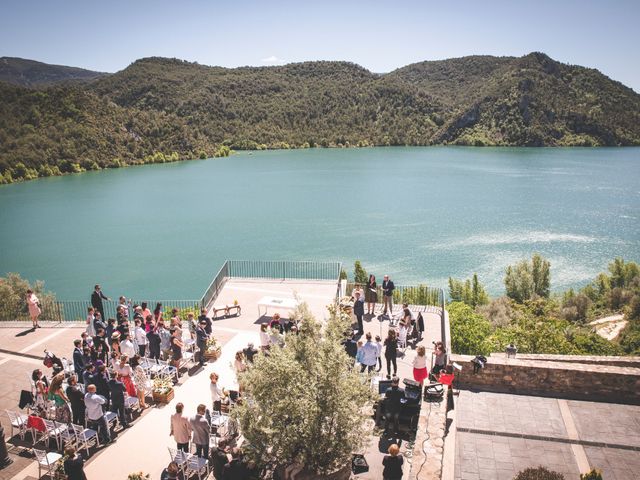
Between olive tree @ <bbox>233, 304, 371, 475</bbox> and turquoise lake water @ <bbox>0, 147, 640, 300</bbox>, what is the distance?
29055 millimetres

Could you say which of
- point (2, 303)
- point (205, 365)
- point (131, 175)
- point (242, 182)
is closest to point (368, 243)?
point (2, 303)

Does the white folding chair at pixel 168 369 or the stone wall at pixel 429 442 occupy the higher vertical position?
the stone wall at pixel 429 442

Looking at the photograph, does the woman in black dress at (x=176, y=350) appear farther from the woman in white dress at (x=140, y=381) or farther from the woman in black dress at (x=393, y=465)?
the woman in black dress at (x=393, y=465)

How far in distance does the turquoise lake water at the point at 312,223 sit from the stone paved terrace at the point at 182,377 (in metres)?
18.9

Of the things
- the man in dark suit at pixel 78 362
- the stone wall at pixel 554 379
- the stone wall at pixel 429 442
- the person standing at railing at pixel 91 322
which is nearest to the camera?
the stone wall at pixel 429 442

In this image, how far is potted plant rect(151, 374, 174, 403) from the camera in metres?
10.7

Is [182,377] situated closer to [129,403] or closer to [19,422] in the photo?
[129,403]

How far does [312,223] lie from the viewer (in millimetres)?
57062

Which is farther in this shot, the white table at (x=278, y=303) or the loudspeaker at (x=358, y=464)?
the white table at (x=278, y=303)

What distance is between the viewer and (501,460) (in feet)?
28.4

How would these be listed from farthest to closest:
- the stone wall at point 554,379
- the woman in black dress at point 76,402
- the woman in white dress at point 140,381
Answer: the stone wall at point 554,379 < the woman in white dress at point 140,381 < the woman in black dress at point 76,402

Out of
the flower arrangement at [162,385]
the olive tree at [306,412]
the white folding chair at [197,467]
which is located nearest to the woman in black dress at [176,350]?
the flower arrangement at [162,385]

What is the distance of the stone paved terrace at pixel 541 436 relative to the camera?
27.7ft

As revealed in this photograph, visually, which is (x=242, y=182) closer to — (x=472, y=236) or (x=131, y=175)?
(x=131, y=175)
